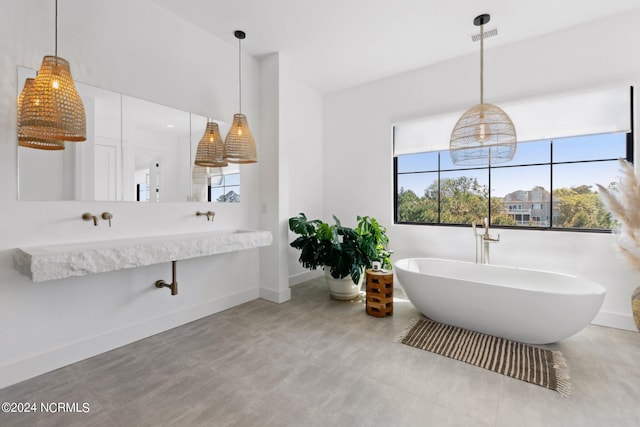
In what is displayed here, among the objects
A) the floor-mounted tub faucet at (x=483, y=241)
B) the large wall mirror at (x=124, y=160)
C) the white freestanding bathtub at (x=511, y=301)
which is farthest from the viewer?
the floor-mounted tub faucet at (x=483, y=241)

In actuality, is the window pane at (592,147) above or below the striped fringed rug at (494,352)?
above

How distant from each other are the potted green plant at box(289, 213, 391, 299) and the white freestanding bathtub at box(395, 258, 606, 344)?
19.6 inches

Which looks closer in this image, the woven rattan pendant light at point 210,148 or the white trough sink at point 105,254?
the white trough sink at point 105,254

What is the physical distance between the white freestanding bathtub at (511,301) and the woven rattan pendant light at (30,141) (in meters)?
Answer: 2.97

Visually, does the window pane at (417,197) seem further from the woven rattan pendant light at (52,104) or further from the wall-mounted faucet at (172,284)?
the woven rattan pendant light at (52,104)

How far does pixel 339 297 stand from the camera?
3.46 meters

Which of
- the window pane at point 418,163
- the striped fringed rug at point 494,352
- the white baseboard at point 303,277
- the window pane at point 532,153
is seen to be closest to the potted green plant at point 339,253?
the white baseboard at point 303,277

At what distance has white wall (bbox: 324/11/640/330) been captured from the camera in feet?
8.88

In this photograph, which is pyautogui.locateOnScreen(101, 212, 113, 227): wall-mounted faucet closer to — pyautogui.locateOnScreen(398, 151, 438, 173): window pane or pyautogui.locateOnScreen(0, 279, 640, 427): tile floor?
pyautogui.locateOnScreen(0, 279, 640, 427): tile floor

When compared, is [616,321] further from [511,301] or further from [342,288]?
[342,288]

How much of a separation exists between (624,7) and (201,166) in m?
4.19

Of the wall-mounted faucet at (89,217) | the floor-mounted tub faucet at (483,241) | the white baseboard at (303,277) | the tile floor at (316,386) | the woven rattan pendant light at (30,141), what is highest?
the woven rattan pendant light at (30,141)

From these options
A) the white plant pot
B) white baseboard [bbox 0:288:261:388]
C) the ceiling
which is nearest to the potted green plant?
the white plant pot

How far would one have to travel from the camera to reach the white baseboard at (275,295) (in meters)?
3.39
